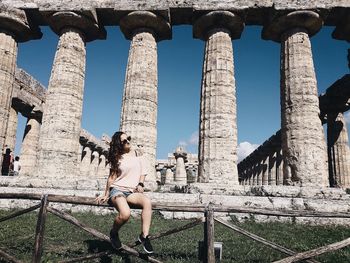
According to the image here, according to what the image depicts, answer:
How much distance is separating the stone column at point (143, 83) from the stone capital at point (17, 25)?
462cm

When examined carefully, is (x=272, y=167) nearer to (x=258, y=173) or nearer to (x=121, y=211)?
(x=258, y=173)

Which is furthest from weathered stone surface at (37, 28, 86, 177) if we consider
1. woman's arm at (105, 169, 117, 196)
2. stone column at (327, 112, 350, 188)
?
stone column at (327, 112, 350, 188)

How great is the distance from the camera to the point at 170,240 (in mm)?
6742

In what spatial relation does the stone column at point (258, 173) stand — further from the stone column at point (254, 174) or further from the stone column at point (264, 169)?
the stone column at point (264, 169)

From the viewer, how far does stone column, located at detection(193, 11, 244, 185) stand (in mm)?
11461

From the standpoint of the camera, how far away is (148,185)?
1112cm

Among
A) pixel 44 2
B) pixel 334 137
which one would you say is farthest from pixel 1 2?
pixel 334 137

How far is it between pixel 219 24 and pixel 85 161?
2080 centimetres

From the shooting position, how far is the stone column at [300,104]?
1120 cm

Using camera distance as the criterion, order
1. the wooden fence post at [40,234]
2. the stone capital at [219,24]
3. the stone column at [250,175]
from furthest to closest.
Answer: the stone column at [250,175] → the stone capital at [219,24] → the wooden fence post at [40,234]

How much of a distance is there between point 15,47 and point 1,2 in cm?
207

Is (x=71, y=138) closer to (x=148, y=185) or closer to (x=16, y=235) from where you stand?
(x=148, y=185)

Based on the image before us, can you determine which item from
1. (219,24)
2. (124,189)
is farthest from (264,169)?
(124,189)

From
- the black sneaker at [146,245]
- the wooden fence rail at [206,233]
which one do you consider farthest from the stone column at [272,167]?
the black sneaker at [146,245]
